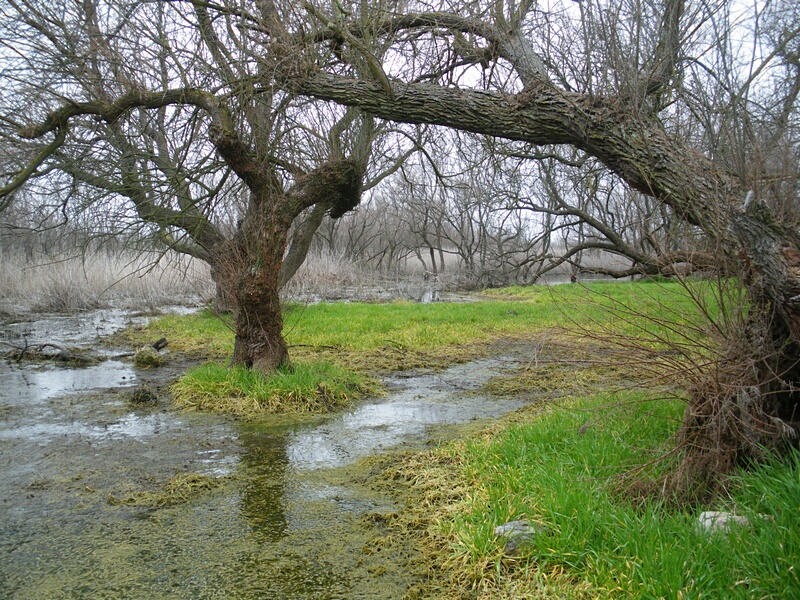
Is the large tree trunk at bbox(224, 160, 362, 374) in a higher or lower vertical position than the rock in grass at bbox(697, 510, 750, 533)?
higher

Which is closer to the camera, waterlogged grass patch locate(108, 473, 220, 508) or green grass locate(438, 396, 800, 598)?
green grass locate(438, 396, 800, 598)

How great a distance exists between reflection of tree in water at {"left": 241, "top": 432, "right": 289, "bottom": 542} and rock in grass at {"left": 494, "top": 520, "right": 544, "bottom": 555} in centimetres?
149

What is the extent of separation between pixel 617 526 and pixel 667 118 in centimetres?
407

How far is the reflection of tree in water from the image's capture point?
4.10m

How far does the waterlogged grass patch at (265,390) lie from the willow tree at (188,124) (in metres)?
0.37

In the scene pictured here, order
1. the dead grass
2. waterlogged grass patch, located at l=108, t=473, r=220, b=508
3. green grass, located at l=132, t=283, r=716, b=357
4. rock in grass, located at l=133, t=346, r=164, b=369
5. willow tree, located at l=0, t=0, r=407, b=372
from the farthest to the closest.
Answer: the dead grass < green grass, located at l=132, t=283, r=716, b=357 < rock in grass, located at l=133, t=346, r=164, b=369 < willow tree, located at l=0, t=0, r=407, b=372 < waterlogged grass patch, located at l=108, t=473, r=220, b=508

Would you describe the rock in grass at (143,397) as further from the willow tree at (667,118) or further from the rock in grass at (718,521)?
the rock in grass at (718,521)

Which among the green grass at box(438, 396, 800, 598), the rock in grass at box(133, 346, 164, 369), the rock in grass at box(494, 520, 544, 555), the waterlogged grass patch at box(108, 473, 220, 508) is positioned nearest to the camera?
the green grass at box(438, 396, 800, 598)

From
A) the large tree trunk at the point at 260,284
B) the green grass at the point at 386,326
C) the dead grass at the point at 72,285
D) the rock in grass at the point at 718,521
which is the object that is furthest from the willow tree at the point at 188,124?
the dead grass at the point at 72,285

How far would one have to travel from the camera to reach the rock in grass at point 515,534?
338 centimetres

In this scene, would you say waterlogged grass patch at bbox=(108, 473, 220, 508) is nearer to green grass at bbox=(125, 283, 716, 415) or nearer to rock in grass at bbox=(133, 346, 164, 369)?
green grass at bbox=(125, 283, 716, 415)

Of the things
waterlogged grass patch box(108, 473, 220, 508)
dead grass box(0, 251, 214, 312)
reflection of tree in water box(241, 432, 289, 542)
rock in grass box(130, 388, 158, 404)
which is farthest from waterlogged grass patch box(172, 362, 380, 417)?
dead grass box(0, 251, 214, 312)

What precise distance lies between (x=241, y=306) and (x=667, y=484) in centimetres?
552

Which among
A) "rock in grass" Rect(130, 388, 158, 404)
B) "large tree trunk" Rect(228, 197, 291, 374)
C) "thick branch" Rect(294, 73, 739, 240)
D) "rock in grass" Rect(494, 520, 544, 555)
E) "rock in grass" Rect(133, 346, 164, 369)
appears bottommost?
"rock in grass" Rect(494, 520, 544, 555)
